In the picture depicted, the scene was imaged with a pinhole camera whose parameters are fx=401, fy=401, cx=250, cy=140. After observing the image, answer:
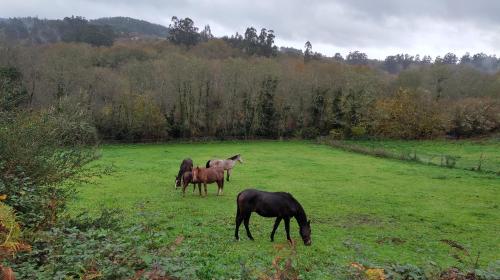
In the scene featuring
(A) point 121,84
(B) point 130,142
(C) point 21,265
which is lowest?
(B) point 130,142

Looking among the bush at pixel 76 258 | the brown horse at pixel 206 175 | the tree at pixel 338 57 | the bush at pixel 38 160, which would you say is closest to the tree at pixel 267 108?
the brown horse at pixel 206 175

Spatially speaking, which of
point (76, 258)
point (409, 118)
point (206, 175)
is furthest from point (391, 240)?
point (409, 118)

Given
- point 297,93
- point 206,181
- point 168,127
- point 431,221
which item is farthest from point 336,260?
point 297,93

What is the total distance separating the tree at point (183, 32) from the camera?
4481 inches

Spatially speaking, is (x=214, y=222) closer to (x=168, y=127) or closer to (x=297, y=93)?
(x=168, y=127)

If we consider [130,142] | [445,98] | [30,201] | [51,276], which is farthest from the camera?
[445,98]

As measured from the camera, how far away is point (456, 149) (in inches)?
1800

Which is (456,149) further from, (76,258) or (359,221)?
Answer: (76,258)

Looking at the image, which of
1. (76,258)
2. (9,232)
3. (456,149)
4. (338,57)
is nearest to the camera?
(9,232)

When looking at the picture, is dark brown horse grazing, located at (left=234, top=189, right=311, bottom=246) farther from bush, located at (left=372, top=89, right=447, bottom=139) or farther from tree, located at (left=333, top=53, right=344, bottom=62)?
tree, located at (left=333, top=53, right=344, bottom=62)

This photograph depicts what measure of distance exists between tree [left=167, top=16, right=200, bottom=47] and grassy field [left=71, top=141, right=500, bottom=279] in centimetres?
8630

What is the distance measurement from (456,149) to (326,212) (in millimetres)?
34636

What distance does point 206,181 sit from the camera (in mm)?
19531

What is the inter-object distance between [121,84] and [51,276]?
47731mm
